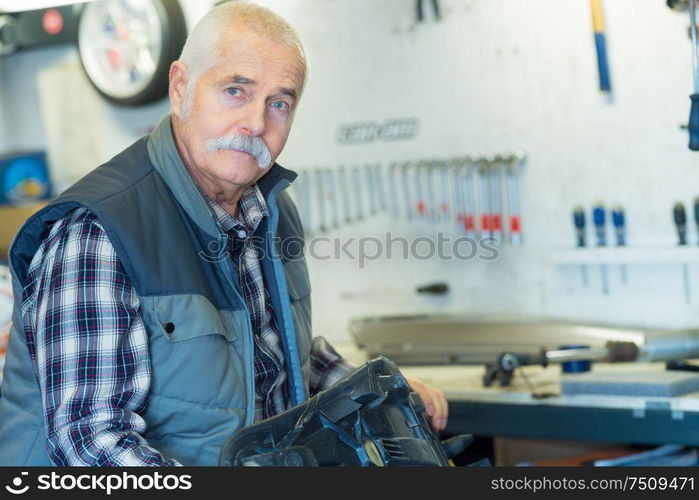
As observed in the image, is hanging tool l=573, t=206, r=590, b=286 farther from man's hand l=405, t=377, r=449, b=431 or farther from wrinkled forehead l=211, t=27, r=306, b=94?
wrinkled forehead l=211, t=27, r=306, b=94

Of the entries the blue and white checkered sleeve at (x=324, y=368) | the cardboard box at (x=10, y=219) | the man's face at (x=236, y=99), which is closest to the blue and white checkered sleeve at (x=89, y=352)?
the man's face at (x=236, y=99)

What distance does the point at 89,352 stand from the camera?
4.42ft

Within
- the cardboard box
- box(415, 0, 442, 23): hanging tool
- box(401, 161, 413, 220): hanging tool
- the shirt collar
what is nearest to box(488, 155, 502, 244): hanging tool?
box(401, 161, 413, 220): hanging tool

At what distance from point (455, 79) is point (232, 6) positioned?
1613 mm

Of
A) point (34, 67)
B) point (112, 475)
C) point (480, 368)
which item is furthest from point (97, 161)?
point (112, 475)

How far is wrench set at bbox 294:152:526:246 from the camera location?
3051 mm

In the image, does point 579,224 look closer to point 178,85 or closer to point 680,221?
point 680,221

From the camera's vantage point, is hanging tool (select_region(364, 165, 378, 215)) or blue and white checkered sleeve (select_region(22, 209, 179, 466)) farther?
hanging tool (select_region(364, 165, 378, 215))

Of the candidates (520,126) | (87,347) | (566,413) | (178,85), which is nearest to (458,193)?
(520,126)

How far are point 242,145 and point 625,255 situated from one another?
1.56m

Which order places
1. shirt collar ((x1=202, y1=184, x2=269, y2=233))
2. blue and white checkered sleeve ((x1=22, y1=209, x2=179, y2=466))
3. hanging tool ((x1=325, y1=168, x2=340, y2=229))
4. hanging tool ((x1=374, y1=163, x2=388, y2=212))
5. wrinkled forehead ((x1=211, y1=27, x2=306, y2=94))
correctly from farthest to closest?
1. hanging tool ((x1=325, y1=168, x2=340, y2=229))
2. hanging tool ((x1=374, y1=163, x2=388, y2=212))
3. shirt collar ((x1=202, y1=184, x2=269, y2=233))
4. wrinkled forehead ((x1=211, y1=27, x2=306, y2=94))
5. blue and white checkered sleeve ((x1=22, y1=209, x2=179, y2=466))

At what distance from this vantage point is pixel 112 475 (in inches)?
49.5

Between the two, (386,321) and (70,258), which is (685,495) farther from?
(386,321)

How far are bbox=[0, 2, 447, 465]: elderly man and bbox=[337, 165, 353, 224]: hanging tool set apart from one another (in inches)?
61.7
